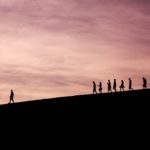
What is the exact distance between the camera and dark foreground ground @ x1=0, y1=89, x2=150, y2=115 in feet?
110

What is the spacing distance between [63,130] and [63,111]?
254 centimetres

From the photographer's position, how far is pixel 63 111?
123 feet

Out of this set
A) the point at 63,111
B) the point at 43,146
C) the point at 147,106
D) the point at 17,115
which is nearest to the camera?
the point at 147,106

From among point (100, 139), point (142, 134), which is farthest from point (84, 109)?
point (142, 134)

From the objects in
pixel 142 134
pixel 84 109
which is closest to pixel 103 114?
pixel 84 109

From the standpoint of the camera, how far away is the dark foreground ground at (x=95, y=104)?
110ft

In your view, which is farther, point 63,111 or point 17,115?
point 17,115

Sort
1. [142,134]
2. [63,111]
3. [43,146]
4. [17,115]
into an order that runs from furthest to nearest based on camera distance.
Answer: [17,115] → [63,111] → [43,146] → [142,134]

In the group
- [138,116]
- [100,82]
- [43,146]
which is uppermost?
[100,82]

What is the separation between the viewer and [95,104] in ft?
119

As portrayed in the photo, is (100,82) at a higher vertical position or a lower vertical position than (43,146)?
higher

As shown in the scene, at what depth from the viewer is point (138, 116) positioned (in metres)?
32.3

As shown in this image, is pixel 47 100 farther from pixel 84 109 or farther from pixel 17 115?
pixel 84 109

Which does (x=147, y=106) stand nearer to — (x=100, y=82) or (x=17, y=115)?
(x=100, y=82)
